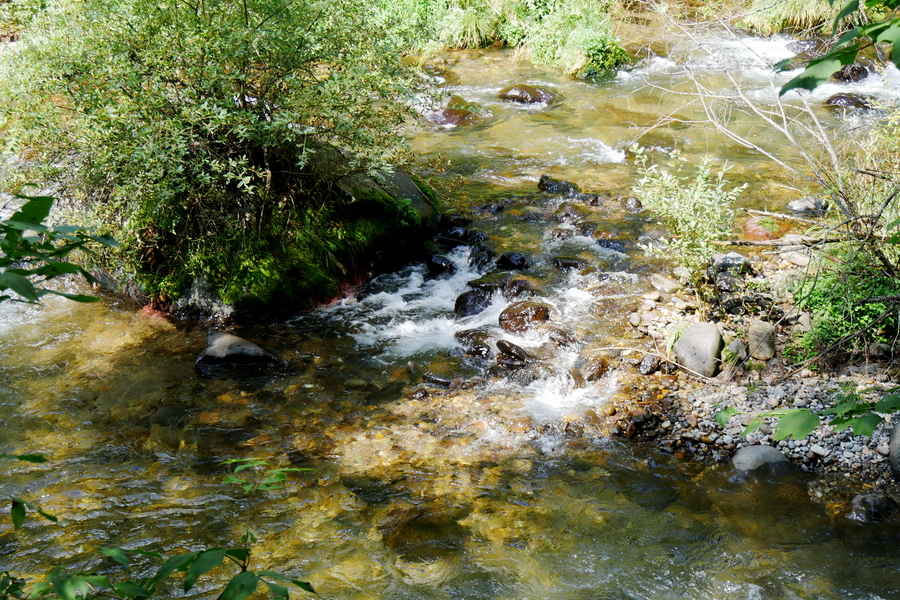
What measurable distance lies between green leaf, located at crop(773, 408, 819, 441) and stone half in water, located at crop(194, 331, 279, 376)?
526 centimetres

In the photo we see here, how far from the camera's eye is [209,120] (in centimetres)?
621

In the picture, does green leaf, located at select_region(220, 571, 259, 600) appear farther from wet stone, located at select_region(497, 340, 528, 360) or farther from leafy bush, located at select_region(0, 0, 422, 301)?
leafy bush, located at select_region(0, 0, 422, 301)

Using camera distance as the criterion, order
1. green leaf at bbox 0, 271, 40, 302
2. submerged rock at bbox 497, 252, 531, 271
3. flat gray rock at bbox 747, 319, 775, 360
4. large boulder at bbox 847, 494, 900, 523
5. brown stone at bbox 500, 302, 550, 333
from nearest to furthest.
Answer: green leaf at bbox 0, 271, 40, 302, large boulder at bbox 847, 494, 900, 523, flat gray rock at bbox 747, 319, 775, 360, brown stone at bbox 500, 302, 550, 333, submerged rock at bbox 497, 252, 531, 271

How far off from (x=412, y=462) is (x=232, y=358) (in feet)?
7.78

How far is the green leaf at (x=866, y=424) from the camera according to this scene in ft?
5.87

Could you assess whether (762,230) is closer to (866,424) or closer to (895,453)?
(895,453)

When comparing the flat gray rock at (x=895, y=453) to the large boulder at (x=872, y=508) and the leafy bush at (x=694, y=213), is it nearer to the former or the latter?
the large boulder at (x=872, y=508)

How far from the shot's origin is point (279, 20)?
618 centimetres

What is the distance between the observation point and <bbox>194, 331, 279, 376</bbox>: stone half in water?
624 centimetres

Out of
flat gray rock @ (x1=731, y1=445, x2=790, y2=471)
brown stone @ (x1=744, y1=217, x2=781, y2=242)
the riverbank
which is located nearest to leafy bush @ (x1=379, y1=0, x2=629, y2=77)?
brown stone @ (x1=744, y1=217, x2=781, y2=242)

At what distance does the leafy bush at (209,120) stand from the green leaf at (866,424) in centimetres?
539

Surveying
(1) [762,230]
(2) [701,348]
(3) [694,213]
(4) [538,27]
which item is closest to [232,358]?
(2) [701,348]

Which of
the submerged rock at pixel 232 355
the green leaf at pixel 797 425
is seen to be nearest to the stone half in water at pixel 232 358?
the submerged rock at pixel 232 355

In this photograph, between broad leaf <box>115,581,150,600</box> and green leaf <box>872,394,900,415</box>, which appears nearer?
broad leaf <box>115,581,150,600</box>
